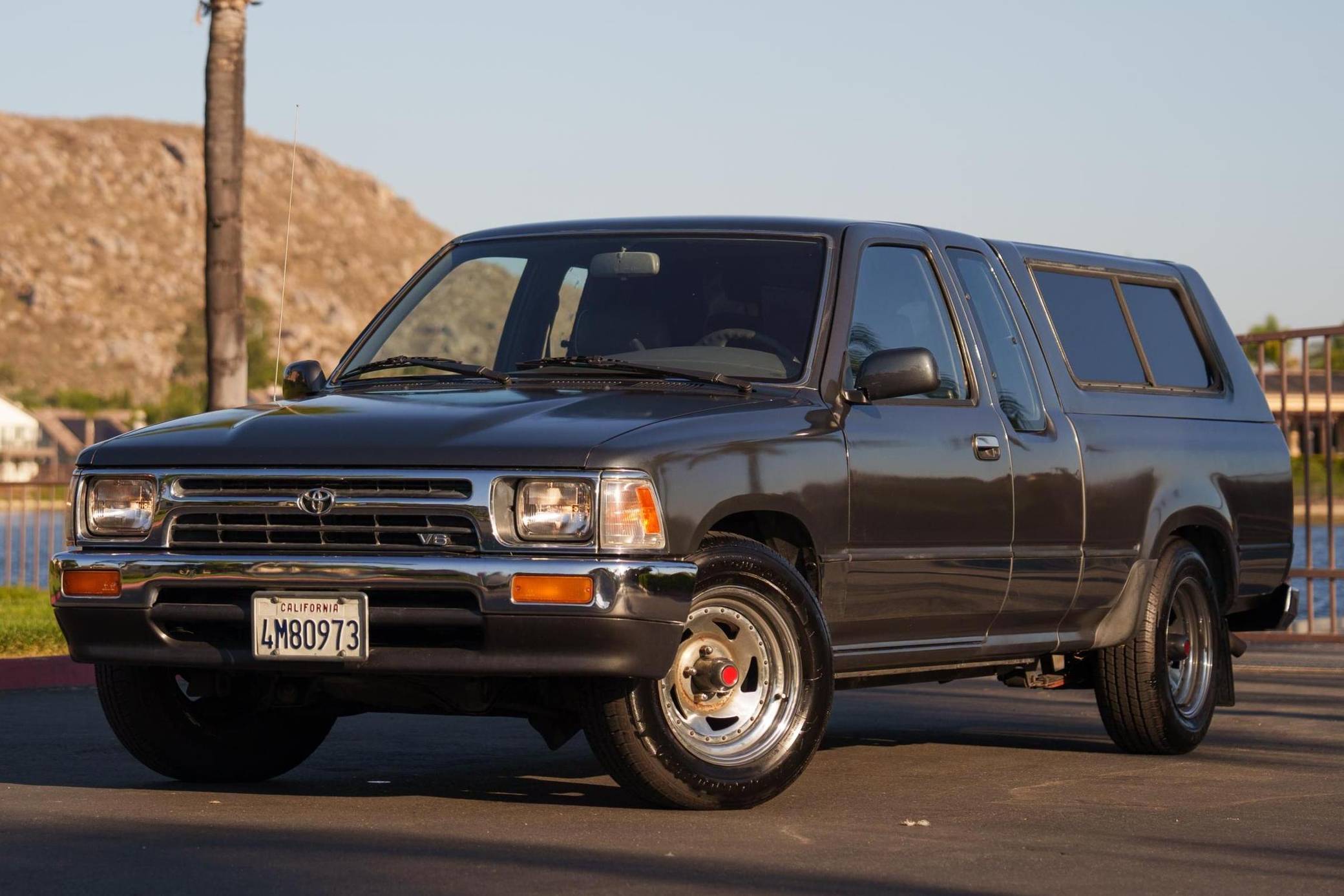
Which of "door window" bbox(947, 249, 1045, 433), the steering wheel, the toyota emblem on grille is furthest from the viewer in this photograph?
"door window" bbox(947, 249, 1045, 433)

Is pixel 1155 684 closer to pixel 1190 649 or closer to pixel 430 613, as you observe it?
pixel 1190 649

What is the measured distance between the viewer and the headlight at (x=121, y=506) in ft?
22.2

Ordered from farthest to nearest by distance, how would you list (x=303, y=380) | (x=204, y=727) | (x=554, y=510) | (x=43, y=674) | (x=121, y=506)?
(x=43, y=674), (x=303, y=380), (x=204, y=727), (x=121, y=506), (x=554, y=510)

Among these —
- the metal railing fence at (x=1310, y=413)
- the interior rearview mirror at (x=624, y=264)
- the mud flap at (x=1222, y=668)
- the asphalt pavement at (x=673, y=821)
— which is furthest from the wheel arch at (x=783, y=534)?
the metal railing fence at (x=1310, y=413)

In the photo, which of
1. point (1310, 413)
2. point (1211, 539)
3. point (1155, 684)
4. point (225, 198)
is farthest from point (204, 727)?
point (1310, 413)

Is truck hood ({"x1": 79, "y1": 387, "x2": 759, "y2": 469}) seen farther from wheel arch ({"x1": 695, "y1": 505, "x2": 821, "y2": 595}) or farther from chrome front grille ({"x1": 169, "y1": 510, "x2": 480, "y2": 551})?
wheel arch ({"x1": 695, "y1": 505, "x2": 821, "y2": 595})

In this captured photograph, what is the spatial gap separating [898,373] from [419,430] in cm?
164

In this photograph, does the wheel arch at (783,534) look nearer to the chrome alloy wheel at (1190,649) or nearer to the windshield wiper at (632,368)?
the windshield wiper at (632,368)

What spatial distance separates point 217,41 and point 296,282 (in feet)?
589

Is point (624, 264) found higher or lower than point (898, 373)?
higher

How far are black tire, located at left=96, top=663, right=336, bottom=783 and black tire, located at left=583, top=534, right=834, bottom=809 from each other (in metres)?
1.36

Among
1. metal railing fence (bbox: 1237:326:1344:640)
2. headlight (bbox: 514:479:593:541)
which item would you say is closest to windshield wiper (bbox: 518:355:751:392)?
headlight (bbox: 514:479:593:541)

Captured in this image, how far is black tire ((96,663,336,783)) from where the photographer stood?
722 cm

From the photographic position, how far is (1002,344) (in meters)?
8.40
